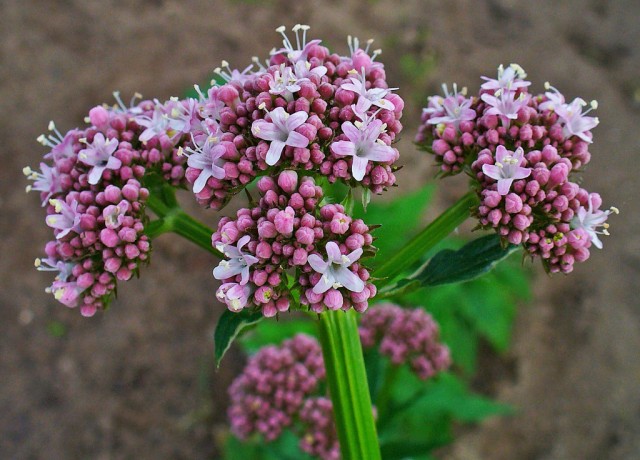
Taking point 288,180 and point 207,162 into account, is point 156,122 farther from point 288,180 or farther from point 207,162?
point 288,180

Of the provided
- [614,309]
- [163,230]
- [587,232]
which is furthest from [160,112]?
[614,309]

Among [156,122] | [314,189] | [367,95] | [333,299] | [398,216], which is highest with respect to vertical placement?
[398,216]

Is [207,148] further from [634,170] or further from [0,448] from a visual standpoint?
[634,170]

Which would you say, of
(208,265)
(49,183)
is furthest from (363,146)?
(208,265)

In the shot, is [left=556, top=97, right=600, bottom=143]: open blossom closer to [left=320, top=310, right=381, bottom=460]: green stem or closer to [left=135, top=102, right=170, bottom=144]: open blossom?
[left=320, top=310, right=381, bottom=460]: green stem

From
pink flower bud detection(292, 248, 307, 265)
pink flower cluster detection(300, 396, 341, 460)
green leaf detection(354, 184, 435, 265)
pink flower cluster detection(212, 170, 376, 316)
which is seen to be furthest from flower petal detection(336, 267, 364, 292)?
green leaf detection(354, 184, 435, 265)

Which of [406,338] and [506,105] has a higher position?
[506,105]

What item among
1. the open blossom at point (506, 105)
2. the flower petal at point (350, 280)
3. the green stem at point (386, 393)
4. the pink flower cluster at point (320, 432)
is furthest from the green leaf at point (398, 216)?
the flower petal at point (350, 280)

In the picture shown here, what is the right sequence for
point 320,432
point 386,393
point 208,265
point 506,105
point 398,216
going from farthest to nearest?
Answer: 1. point 208,265
2. point 398,216
3. point 386,393
4. point 320,432
5. point 506,105
